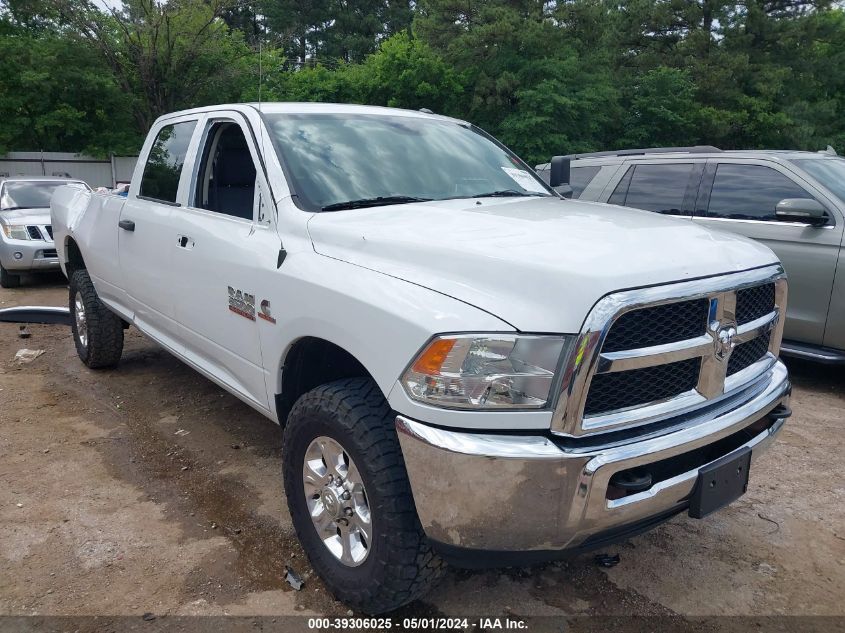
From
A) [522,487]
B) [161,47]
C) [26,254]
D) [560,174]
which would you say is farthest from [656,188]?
[161,47]

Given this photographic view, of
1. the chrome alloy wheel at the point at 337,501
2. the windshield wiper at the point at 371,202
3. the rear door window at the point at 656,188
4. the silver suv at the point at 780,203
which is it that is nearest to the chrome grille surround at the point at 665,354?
the chrome alloy wheel at the point at 337,501

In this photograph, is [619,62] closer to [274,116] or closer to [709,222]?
[709,222]

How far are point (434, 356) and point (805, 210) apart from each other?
4.07 m

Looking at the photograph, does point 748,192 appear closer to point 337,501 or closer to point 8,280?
point 337,501

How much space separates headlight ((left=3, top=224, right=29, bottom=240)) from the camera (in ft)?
30.8

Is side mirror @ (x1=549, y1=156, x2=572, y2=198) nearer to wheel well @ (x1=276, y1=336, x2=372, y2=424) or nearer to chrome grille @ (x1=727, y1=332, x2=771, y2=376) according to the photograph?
chrome grille @ (x1=727, y1=332, x2=771, y2=376)

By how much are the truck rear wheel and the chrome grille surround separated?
0.60m

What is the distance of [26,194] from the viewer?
10.4 metres

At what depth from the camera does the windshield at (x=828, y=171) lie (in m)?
5.20

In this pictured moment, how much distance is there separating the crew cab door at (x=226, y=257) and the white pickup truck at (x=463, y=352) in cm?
2

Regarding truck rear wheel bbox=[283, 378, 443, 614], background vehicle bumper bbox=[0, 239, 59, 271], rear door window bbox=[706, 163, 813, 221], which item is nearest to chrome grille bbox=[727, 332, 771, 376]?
truck rear wheel bbox=[283, 378, 443, 614]

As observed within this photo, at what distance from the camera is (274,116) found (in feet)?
11.3

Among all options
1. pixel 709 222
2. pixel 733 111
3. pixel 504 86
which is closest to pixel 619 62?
pixel 733 111

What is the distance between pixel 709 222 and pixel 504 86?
1678 centimetres
